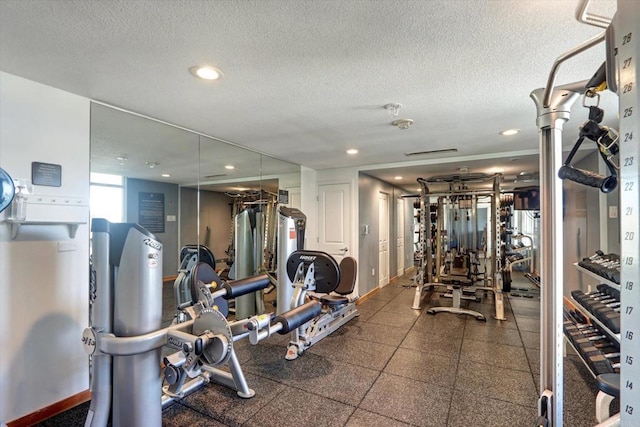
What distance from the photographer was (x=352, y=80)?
6.75ft

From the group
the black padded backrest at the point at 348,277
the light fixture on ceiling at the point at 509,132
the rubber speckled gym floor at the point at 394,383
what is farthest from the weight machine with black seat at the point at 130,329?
the light fixture on ceiling at the point at 509,132

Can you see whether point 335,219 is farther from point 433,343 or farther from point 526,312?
point 526,312

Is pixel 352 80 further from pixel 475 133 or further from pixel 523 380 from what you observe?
pixel 523 380

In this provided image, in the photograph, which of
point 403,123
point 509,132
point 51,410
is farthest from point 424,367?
point 51,410

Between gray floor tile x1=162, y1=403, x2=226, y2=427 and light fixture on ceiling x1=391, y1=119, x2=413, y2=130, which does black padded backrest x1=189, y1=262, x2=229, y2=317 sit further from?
light fixture on ceiling x1=391, y1=119, x2=413, y2=130

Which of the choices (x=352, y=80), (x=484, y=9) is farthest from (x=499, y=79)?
(x=352, y=80)

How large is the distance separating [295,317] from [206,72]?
5.62 ft

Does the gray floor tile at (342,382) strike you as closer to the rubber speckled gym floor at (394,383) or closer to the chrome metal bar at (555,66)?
the rubber speckled gym floor at (394,383)

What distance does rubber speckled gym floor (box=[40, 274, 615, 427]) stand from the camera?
212 centimetres

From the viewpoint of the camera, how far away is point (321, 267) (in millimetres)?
3059

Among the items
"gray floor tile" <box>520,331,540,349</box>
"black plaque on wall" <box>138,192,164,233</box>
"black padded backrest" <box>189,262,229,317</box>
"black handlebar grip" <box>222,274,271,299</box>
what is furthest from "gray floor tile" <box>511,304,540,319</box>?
"black plaque on wall" <box>138,192,164,233</box>

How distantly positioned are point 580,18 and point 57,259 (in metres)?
3.07

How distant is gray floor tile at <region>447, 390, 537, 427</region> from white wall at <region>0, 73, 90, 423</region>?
9.19 ft

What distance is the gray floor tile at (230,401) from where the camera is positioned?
2.15m
